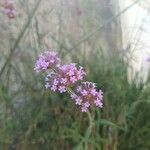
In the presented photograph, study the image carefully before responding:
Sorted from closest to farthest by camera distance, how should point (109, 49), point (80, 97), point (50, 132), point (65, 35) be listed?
1. point (80, 97)
2. point (50, 132)
3. point (65, 35)
4. point (109, 49)

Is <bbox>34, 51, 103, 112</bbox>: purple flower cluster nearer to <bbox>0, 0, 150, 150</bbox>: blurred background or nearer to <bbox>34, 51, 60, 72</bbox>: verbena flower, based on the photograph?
<bbox>34, 51, 60, 72</bbox>: verbena flower

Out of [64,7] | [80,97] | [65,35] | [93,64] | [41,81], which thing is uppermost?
[64,7]

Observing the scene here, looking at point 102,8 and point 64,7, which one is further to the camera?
point 102,8

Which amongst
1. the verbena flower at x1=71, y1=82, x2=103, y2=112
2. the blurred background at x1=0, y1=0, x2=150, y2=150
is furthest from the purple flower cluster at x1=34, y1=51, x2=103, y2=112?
the blurred background at x1=0, y1=0, x2=150, y2=150

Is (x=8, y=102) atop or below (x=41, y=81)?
below

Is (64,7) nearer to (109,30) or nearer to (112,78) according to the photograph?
(109,30)

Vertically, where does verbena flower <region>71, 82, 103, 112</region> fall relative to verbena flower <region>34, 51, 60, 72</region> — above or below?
below

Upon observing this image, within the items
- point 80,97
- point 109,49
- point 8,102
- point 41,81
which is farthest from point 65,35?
point 80,97
